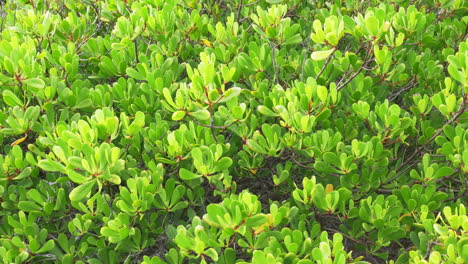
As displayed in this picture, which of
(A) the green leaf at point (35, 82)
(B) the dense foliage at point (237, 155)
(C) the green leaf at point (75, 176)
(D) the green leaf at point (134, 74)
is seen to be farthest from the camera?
(D) the green leaf at point (134, 74)

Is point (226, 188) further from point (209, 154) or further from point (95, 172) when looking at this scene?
point (95, 172)

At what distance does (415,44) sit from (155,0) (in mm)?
1632

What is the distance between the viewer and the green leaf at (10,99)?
229 cm

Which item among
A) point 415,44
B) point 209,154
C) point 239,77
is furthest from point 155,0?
point 415,44

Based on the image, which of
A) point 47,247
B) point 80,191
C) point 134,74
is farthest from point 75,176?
point 134,74

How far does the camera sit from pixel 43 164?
1.92m

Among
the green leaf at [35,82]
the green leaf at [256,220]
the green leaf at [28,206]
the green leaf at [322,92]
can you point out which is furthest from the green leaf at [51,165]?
the green leaf at [322,92]

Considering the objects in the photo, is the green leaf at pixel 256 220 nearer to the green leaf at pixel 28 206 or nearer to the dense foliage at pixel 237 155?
the dense foliage at pixel 237 155

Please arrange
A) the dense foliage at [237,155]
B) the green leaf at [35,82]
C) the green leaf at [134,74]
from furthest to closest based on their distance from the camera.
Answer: the green leaf at [134,74] < the green leaf at [35,82] < the dense foliage at [237,155]

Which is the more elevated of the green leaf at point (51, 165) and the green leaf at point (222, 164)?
the green leaf at point (51, 165)

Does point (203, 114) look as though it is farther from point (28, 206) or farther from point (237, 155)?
point (28, 206)

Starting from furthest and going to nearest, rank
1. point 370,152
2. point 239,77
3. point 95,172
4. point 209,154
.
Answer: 1. point 239,77
2. point 370,152
3. point 209,154
4. point 95,172

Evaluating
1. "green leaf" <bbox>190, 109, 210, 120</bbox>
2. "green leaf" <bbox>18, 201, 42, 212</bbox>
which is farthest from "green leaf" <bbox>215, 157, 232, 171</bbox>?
"green leaf" <bbox>18, 201, 42, 212</bbox>

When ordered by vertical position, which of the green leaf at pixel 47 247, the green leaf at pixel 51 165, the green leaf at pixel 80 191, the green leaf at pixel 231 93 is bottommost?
the green leaf at pixel 47 247
